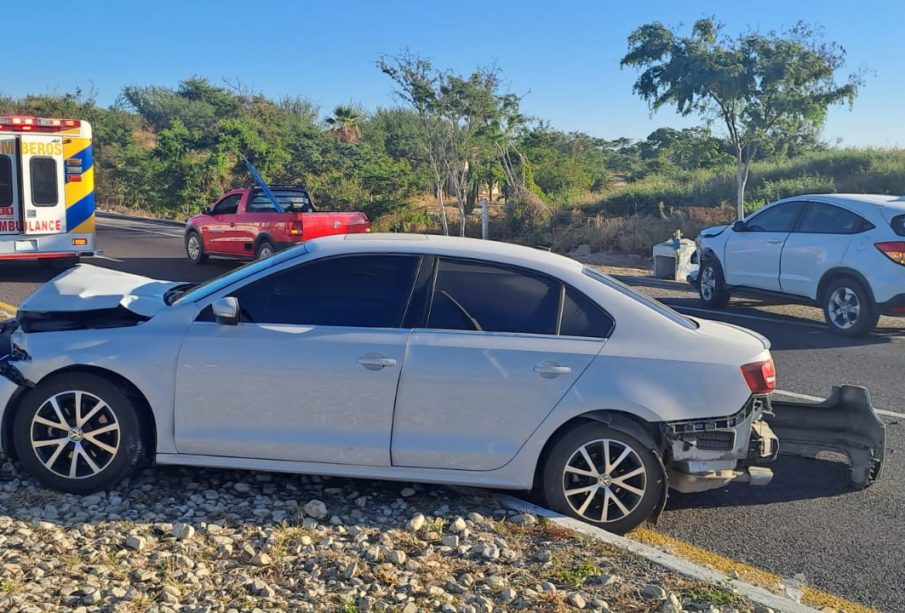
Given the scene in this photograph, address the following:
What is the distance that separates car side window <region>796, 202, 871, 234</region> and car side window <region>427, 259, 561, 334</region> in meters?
7.58

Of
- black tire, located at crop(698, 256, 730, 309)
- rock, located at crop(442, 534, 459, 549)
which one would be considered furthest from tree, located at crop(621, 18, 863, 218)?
rock, located at crop(442, 534, 459, 549)

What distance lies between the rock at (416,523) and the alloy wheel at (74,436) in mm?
1689

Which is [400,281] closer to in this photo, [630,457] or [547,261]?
[547,261]

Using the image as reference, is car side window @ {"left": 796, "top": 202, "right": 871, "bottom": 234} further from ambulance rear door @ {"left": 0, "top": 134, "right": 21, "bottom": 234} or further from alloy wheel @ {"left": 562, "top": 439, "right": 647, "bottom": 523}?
ambulance rear door @ {"left": 0, "top": 134, "right": 21, "bottom": 234}

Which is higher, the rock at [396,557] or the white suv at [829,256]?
the white suv at [829,256]

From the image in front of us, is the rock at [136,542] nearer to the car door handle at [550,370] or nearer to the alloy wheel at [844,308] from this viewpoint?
the car door handle at [550,370]

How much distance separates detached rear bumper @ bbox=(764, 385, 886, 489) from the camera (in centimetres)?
577

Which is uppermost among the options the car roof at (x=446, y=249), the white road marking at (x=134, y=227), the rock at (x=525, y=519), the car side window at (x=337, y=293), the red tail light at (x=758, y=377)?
the car roof at (x=446, y=249)

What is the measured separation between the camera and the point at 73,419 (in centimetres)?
505

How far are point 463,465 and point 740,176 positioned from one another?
18.8 metres

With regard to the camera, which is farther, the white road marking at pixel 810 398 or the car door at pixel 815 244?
the car door at pixel 815 244

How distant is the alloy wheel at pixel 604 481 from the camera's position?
493 centimetres

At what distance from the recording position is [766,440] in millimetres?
5266

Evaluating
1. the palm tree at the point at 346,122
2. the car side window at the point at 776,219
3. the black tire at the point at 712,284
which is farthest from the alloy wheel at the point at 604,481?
the palm tree at the point at 346,122
